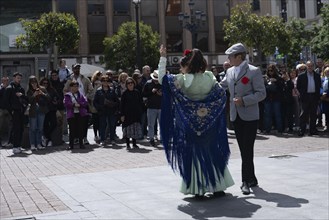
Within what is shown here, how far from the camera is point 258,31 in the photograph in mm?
45406

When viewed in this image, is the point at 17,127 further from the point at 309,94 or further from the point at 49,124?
the point at 309,94

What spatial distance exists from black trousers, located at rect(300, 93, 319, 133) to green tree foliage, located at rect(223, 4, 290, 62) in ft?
103

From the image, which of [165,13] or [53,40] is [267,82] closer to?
[53,40]

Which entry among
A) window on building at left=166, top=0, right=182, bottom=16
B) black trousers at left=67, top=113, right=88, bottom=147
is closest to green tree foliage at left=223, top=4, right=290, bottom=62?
window on building at left=166, top=0, right=182, bottom=16

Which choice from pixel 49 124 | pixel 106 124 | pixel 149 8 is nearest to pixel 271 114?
pixel 106 124

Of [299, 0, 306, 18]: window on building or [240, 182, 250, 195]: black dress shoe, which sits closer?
[240, 182, 250, 195]: black dress shoe

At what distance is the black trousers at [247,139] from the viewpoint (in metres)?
7.19

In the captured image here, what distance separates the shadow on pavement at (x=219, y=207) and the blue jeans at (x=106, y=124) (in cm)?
796

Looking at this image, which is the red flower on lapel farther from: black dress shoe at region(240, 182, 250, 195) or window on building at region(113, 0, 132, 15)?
window on building at region(113, 0, 132, 15)

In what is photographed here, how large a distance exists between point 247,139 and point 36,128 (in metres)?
8.27

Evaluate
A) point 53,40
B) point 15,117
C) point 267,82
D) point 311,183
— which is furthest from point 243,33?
point 311,183

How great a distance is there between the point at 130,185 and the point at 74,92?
20.7ft

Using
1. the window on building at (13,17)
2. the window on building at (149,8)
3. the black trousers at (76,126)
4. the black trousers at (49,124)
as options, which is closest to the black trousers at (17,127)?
the black trousers at (49,124)

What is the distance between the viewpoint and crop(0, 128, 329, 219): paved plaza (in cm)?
611
